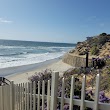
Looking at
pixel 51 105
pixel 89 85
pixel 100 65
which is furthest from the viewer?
pixel 100 65

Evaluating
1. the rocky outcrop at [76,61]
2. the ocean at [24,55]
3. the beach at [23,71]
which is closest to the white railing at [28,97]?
the beach at [23,71]

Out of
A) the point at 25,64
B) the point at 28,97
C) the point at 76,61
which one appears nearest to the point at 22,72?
the point at 76,61

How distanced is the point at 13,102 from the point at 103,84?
356 centimetres

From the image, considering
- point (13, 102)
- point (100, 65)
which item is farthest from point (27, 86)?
point (100, 65)

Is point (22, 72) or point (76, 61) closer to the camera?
point (22, 72)

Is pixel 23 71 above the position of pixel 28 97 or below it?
below

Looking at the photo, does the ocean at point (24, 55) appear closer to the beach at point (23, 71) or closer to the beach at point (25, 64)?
the beach at point (25, 64)

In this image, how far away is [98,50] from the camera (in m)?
24.8

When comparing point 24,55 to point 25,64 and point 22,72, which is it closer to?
point 25,64

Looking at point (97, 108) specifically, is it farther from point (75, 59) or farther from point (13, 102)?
point (75, 59)

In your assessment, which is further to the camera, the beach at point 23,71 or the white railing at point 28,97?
the beach at point 23,71

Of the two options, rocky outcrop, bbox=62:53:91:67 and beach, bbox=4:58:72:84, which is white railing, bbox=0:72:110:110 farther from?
rocky outcrop, bbox=62:53:91:67

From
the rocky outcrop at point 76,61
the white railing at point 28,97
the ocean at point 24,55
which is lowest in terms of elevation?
the ocean at point 24,55

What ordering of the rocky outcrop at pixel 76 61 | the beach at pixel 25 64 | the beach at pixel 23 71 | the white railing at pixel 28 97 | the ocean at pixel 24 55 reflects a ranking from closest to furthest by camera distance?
1. the white railing at pixel 28 97
2. the beach at pixel 23 71
3. the beach at pixel 25 64
4. the rocky outcrop at pixel 76 61
5. the ocean at pixel 24 55
